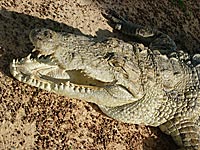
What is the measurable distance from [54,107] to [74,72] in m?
0.32

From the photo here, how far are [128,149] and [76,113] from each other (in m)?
0.51

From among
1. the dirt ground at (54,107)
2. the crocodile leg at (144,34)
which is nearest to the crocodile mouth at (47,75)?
the dirt ground at (54,107)

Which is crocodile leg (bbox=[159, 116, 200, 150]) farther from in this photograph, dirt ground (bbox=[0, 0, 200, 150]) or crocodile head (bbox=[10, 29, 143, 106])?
crocodile head (bbox=[10, 29, 143, 106])

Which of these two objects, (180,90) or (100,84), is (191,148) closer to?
(180,90)

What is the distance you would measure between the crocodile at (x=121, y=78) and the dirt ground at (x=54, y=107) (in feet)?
0.38

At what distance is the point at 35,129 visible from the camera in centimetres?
355

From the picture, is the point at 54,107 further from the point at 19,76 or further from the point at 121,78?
the point at 121,78

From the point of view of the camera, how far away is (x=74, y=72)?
12.0 ft

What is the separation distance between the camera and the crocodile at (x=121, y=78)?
3.59 meters

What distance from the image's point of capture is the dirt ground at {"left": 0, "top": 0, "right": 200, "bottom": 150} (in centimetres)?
354

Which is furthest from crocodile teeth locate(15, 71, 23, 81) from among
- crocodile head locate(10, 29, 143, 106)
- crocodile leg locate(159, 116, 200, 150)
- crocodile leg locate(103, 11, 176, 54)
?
crocodile leg locate(103, 11, 176, 54)

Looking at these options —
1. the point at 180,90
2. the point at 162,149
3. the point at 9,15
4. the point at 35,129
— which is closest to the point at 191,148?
the point at 162,149

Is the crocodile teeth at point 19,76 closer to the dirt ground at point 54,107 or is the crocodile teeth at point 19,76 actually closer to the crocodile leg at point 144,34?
the dirt ground at point 54,107

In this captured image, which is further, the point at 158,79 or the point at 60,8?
the point at 60,8
